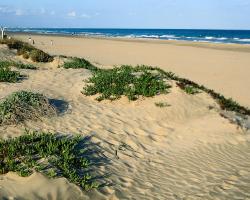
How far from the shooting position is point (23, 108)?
809 centimetres

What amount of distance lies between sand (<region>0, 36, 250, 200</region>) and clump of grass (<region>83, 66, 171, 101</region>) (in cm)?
24

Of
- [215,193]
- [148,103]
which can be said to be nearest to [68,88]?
[148,103]

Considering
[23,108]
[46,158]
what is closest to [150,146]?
[46,158]

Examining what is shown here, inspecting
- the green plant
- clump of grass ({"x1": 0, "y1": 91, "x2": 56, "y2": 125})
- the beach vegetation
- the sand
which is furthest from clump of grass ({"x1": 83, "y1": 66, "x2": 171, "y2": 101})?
the green plant

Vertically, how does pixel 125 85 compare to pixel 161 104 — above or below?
above

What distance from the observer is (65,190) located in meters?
5.58

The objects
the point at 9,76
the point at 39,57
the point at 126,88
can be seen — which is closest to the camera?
the point at 126,88

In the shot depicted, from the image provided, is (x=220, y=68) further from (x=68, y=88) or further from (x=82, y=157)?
(x=82, y=157)

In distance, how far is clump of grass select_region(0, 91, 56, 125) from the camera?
25.4 ft

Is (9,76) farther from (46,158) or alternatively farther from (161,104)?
(46,158)

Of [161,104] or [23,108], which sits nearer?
[23,108]

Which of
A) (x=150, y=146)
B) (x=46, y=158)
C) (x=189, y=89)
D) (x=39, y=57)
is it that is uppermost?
(x=189, y=89)

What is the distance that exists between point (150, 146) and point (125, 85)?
3334mm

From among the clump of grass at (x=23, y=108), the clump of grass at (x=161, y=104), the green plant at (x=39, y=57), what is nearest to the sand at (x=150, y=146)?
the clump of grass at (x=161, y=104)
